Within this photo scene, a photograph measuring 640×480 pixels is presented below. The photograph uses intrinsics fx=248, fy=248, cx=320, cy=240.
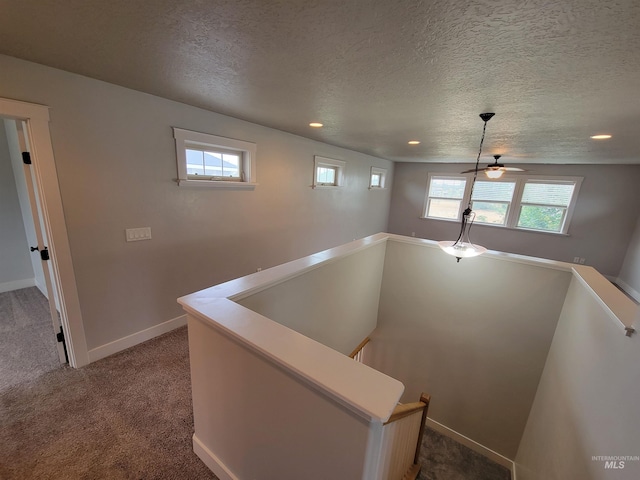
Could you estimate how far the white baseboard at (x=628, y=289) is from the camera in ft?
14.7

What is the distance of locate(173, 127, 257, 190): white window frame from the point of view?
2.43 metres

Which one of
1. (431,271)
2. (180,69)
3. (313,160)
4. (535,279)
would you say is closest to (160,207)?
(180,69)

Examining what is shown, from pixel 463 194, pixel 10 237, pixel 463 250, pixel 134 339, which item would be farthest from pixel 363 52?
pixel 463 194

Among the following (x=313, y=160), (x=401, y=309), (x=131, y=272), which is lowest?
(x=401, y=309)

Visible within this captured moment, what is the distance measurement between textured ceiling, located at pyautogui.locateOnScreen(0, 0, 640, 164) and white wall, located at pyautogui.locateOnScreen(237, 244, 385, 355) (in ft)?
4.56

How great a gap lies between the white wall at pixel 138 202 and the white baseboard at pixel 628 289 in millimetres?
6564

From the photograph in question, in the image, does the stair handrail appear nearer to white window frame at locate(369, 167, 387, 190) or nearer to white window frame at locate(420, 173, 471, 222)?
white window frame at locate(369, 167, 387, 190)

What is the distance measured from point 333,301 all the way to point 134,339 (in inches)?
77.9

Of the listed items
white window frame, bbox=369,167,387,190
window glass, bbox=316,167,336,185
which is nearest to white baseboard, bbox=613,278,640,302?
white window frame, bbox=369,167,387,190

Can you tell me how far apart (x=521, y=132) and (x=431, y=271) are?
1.84 m

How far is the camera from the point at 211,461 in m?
1.49

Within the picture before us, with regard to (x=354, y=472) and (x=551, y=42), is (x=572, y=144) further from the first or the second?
(x=354, y=472)

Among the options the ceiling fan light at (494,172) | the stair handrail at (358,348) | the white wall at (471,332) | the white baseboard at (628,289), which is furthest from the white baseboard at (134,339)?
the white baseboard at (628,289)

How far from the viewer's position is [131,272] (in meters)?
2.30
